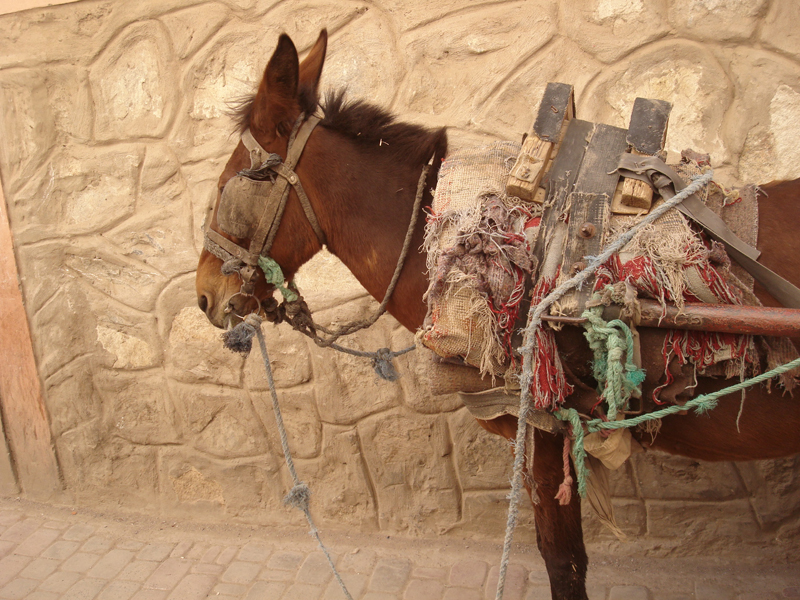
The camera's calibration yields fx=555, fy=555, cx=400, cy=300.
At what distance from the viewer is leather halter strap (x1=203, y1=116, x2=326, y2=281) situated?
164 centimetres

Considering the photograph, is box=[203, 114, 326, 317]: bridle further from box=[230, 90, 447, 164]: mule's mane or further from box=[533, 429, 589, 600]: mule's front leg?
box=[533, 429, 589, 600]: mule's front leg

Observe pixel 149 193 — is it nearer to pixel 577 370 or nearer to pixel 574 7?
pixel 574 7

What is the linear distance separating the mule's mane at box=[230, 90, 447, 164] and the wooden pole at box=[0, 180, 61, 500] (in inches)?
88.0

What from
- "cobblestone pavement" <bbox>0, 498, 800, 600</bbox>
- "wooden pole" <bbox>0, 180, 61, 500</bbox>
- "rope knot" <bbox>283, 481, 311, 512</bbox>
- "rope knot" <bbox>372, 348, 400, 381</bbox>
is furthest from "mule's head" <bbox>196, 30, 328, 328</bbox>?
"wooden pole" <bbox>0, 180, 61, 500</bbox>

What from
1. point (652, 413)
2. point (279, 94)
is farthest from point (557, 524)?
point (279, 94)

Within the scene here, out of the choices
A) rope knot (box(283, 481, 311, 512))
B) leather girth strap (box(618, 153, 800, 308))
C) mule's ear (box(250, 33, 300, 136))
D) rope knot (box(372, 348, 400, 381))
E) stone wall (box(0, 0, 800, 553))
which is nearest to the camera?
leather girth strap (box(618, 153, 800, 308))

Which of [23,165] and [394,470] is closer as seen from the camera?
[394,470]

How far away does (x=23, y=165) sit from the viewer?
3.02m

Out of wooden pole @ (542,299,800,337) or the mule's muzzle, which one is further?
the mule's muzzle

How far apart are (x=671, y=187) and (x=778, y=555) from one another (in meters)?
2.01

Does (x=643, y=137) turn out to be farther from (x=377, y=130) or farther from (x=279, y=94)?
(x=279, y=94)

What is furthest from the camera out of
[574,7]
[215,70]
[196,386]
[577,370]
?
[196,386]

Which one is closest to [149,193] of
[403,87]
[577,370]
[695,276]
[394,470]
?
[403,87]

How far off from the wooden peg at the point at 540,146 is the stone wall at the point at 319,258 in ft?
3.36
